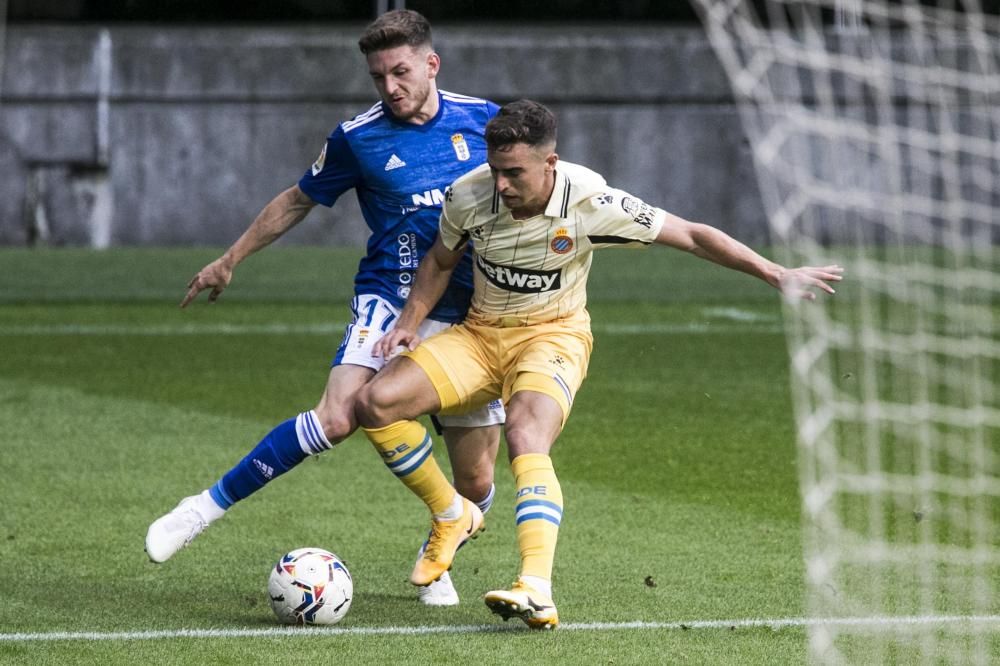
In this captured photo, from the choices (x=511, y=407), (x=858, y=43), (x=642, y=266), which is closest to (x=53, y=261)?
(x=642, y=266)

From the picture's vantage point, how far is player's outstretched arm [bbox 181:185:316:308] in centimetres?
590

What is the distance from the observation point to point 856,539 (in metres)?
6.61

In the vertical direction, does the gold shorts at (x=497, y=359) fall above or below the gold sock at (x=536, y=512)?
above

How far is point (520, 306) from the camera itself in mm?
5574

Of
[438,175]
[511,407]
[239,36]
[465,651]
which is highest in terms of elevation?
[239,36]

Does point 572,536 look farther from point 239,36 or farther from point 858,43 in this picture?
point 239,36

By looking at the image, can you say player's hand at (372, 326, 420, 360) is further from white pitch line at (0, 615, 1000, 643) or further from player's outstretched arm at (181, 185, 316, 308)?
white pitch line at (0, 615, 1000, 643)

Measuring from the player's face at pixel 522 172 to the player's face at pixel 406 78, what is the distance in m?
0.63

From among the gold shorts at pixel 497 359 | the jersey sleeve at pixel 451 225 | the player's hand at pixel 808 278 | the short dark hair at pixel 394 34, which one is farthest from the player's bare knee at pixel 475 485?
the short dark hair at pixel 394 34

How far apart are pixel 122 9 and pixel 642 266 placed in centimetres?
751

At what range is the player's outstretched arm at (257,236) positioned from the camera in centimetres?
590

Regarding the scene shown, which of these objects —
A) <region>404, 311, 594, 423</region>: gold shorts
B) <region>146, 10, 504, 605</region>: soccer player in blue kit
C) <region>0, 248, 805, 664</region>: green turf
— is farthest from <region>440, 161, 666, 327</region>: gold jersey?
<region>0, 248, 805, 664</region>: green turf

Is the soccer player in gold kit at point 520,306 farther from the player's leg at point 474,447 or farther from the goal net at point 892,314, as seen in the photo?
A: the goal net at point 892,314

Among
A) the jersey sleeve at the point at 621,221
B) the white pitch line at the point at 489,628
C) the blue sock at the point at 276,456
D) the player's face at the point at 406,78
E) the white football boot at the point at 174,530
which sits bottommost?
the white pitch line at the point at 489,628
